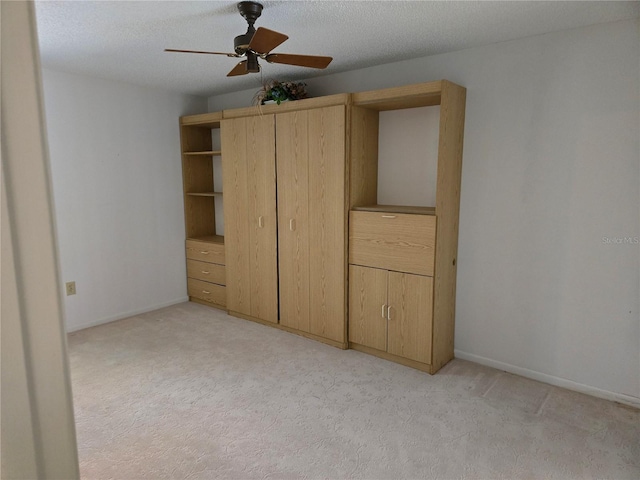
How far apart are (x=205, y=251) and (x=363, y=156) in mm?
2133

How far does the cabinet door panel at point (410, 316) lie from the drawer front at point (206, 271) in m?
2.01

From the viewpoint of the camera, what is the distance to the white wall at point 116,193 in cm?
388

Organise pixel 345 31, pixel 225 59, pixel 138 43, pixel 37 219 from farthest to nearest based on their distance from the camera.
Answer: pixel 225 59, pixel 138 43, pixel 345 31, pixel 37 219

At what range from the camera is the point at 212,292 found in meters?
4.70

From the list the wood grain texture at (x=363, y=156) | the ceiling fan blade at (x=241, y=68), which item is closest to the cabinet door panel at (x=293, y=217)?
the wood grain texture at (x=363, y=156)

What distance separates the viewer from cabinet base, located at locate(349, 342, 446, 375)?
317 centimetres

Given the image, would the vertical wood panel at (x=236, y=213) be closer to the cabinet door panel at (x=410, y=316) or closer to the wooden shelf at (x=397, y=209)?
the wooden shelf at (x=397, y=209)

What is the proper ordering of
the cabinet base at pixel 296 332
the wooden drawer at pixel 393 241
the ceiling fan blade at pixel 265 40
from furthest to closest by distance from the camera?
the cabinet base at pixel 296 332, the wooden drawer at pixel 393 241, the ceiling fan blade at pixel 265 40

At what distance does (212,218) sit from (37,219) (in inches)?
188

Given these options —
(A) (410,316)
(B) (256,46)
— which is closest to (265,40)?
(B) (256,46)

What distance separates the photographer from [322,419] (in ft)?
8.45

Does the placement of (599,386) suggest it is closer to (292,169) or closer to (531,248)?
(531,248)

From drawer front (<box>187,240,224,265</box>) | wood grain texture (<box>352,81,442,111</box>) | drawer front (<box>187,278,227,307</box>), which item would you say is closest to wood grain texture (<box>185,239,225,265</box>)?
drawer front (<box>187,240,224,265</box>)

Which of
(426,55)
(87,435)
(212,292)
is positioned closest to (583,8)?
(426,55)
